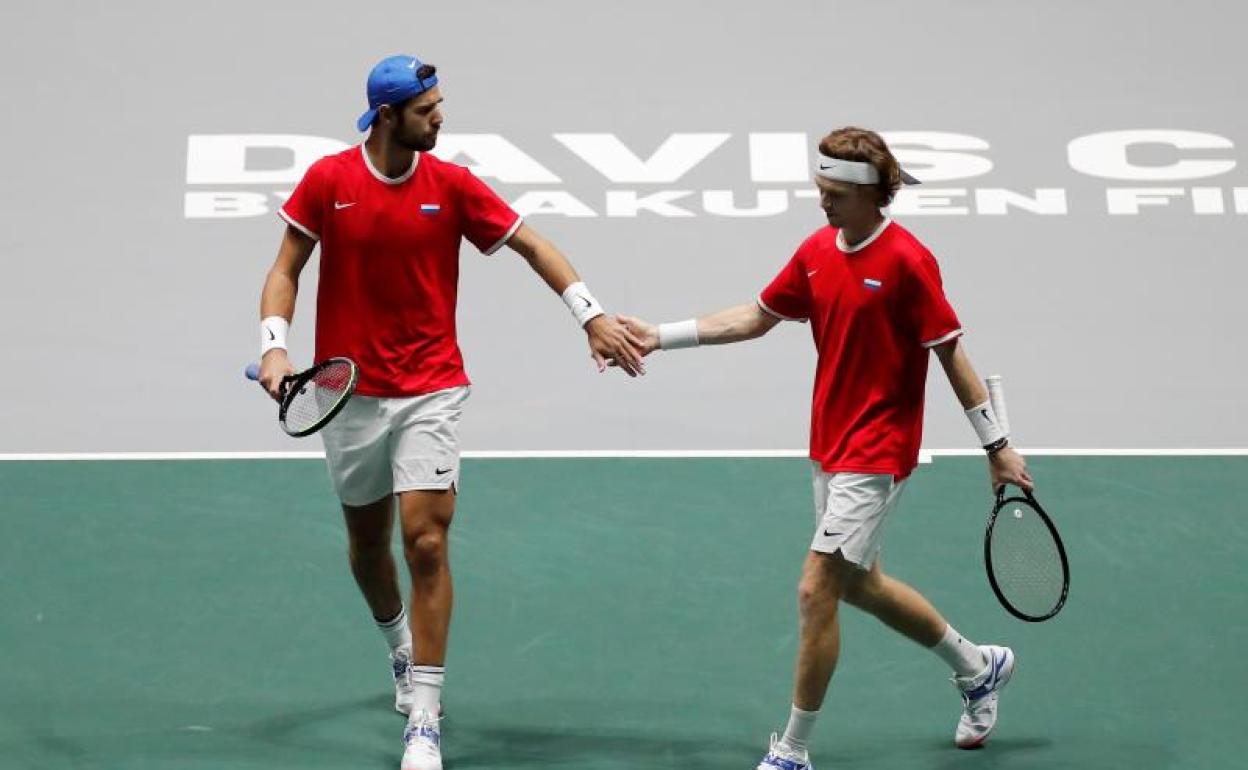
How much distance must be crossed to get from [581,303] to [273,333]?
1115 millimetres

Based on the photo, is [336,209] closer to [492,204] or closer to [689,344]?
[492,204]

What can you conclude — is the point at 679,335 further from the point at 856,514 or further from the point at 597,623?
the point at 597,623

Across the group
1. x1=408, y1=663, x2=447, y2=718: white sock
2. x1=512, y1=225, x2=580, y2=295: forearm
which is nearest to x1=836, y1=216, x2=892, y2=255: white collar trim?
x1=512, y1=225, x2=580, y2=295: forearm

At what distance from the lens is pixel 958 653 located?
6805 mm

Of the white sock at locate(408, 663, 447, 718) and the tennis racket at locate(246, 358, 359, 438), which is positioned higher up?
the tennis racket at locate(246, 358, 359, 438)

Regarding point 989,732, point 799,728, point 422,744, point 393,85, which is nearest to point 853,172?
point 393,85

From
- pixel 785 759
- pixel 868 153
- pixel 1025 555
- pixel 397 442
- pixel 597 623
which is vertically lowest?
pixel 785 759

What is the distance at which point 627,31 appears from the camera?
1267cm

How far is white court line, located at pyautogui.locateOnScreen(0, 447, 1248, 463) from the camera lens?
9.16m

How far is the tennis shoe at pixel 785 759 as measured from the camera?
21.2 feet

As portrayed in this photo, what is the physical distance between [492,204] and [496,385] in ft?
10.1

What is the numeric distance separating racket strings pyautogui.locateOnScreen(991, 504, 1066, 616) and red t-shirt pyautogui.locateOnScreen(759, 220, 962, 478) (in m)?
0.42

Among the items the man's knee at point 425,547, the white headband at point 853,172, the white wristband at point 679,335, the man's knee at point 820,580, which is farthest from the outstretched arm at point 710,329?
the man's knee at point 425,547

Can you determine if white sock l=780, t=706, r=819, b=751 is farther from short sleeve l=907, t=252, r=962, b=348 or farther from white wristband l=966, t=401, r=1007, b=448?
short sleeve l=907, t=252, r=962, b=348
